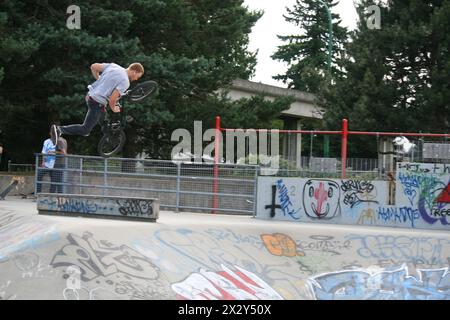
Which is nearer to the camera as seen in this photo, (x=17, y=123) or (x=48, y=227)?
(x=48, y=227)

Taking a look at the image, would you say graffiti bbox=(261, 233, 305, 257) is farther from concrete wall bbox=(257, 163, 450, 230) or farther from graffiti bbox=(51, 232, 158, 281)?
graffiti bbox=(51, 232, 158, 281)

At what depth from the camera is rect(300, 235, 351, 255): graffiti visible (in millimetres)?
14227

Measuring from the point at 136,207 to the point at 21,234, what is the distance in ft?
8.39

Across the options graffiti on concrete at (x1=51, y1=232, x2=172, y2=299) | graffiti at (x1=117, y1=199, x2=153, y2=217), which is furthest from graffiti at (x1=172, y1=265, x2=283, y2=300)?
graffiti at (x1=117, y1=199, x2=153, y2=217)

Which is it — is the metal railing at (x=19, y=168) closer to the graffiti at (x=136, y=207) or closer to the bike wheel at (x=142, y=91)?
the graffiti at (x=136, y=207)

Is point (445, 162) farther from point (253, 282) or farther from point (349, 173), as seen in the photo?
point (253, 282)

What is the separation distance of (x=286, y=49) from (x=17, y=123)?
1560 inches

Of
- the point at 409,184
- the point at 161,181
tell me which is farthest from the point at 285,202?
the point at 161,181

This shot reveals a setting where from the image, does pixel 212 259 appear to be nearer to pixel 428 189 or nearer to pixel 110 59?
pixel 428 189

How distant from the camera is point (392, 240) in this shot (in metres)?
14.4

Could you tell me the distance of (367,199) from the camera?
1625 cm

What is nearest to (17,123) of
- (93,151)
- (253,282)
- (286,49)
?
(93,151)

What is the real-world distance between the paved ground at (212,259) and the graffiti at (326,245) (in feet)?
0.07

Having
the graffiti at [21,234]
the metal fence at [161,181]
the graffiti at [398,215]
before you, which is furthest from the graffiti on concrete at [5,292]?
the graffiti at [398,215]
